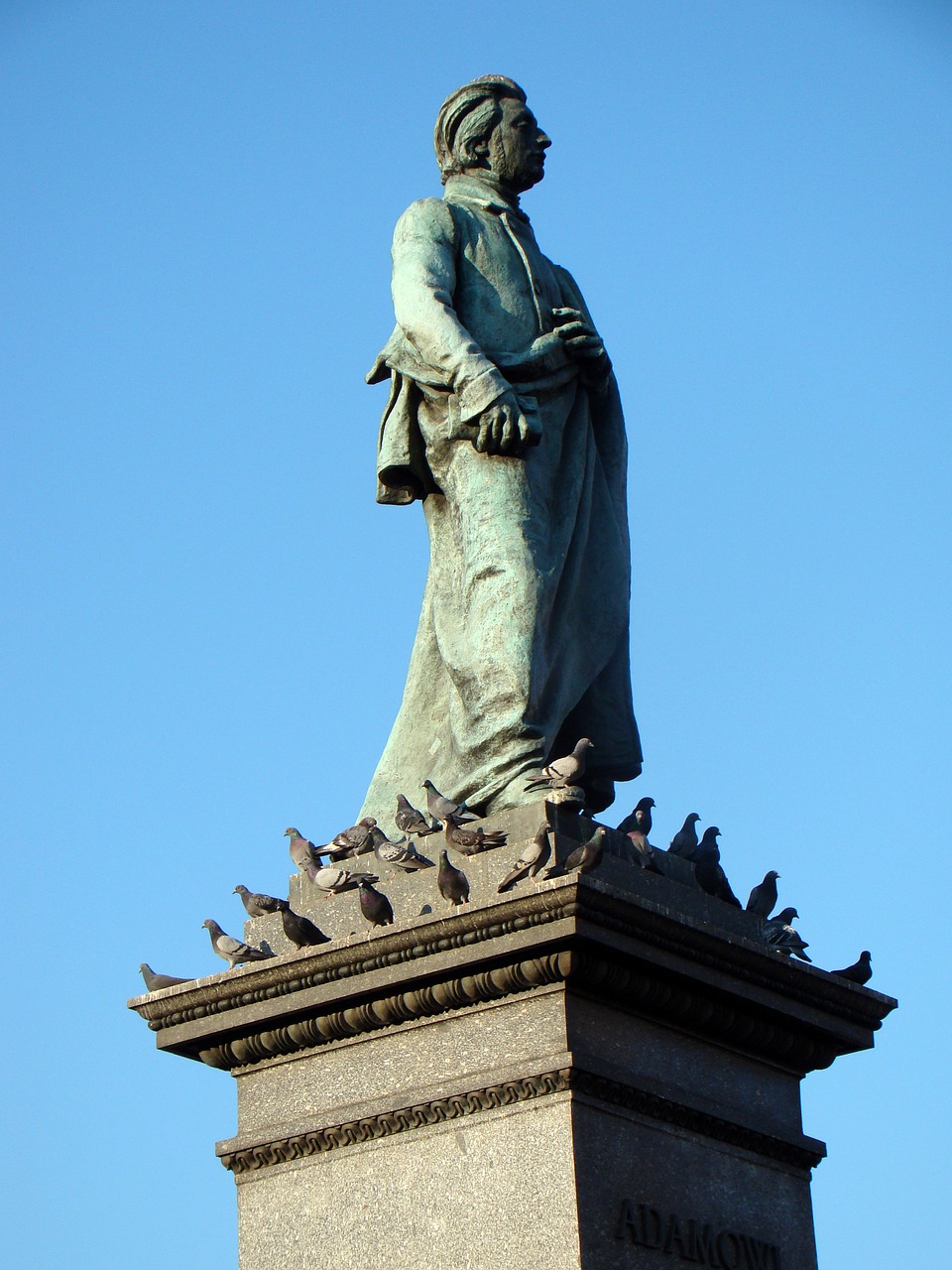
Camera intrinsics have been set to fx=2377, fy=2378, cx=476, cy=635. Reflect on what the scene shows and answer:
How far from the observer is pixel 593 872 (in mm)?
10297

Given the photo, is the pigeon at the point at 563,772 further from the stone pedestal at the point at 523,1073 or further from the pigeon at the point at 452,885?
the pigeon at the point at 452,885

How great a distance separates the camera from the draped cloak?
37.2 ft

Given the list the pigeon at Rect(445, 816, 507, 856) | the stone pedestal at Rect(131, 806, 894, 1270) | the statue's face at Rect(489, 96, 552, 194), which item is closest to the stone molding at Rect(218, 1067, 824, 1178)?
the stone pedestal at Rect(131, 806, 894, 1270)

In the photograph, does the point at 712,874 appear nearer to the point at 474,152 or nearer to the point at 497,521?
the point at 497,521

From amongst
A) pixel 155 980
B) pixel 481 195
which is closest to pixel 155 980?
pixel 155 980

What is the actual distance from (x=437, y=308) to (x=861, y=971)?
3822mm

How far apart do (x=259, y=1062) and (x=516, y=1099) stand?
4.91ft

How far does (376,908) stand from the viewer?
33.9 feet

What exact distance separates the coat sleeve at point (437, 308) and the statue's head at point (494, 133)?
481 millimetres

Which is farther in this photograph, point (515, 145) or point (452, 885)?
point (515, 145)

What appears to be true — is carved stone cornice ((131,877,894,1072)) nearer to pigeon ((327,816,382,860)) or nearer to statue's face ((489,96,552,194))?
pigeon ((327,816,382,860))

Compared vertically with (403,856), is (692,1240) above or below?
below

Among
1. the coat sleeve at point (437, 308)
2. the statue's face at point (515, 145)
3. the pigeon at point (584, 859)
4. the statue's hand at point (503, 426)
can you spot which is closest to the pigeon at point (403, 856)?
the pigeon at point (584, 859)

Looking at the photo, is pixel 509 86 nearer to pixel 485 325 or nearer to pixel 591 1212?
pixel 485 325
